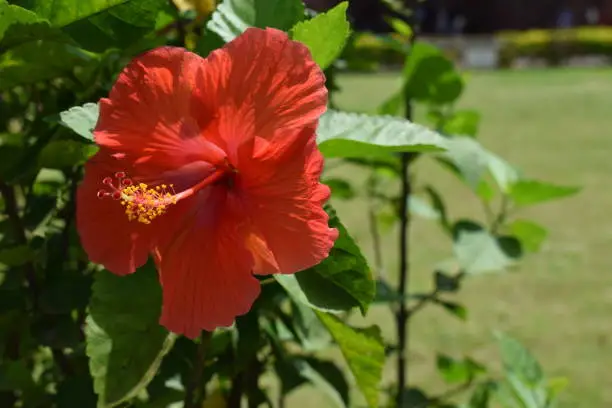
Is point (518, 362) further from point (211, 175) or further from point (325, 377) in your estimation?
point (211, 175)

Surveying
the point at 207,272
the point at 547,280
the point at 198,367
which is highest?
the point at 207,272

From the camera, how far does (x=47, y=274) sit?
2.65ft

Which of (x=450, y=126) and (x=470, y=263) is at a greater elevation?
(x=450, y=126)

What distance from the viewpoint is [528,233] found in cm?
133

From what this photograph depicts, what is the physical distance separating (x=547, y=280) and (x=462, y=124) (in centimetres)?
268

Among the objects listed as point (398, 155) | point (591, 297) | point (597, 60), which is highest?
point (398, 155)

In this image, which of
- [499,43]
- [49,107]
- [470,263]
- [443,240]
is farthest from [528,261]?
[499,43]

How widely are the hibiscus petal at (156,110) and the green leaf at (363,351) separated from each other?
0.58ft

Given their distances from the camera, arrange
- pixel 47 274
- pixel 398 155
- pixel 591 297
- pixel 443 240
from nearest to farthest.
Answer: pixel 47 274 → pixel 398 155 → pixel 591 297 → pixel 443 240

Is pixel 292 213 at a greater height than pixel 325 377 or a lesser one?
greater

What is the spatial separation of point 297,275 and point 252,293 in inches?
2.3

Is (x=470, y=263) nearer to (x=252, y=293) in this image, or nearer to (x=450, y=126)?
(x=450, y=126)

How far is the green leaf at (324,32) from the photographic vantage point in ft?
1.96

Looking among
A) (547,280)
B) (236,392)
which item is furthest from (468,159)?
(547,280)
